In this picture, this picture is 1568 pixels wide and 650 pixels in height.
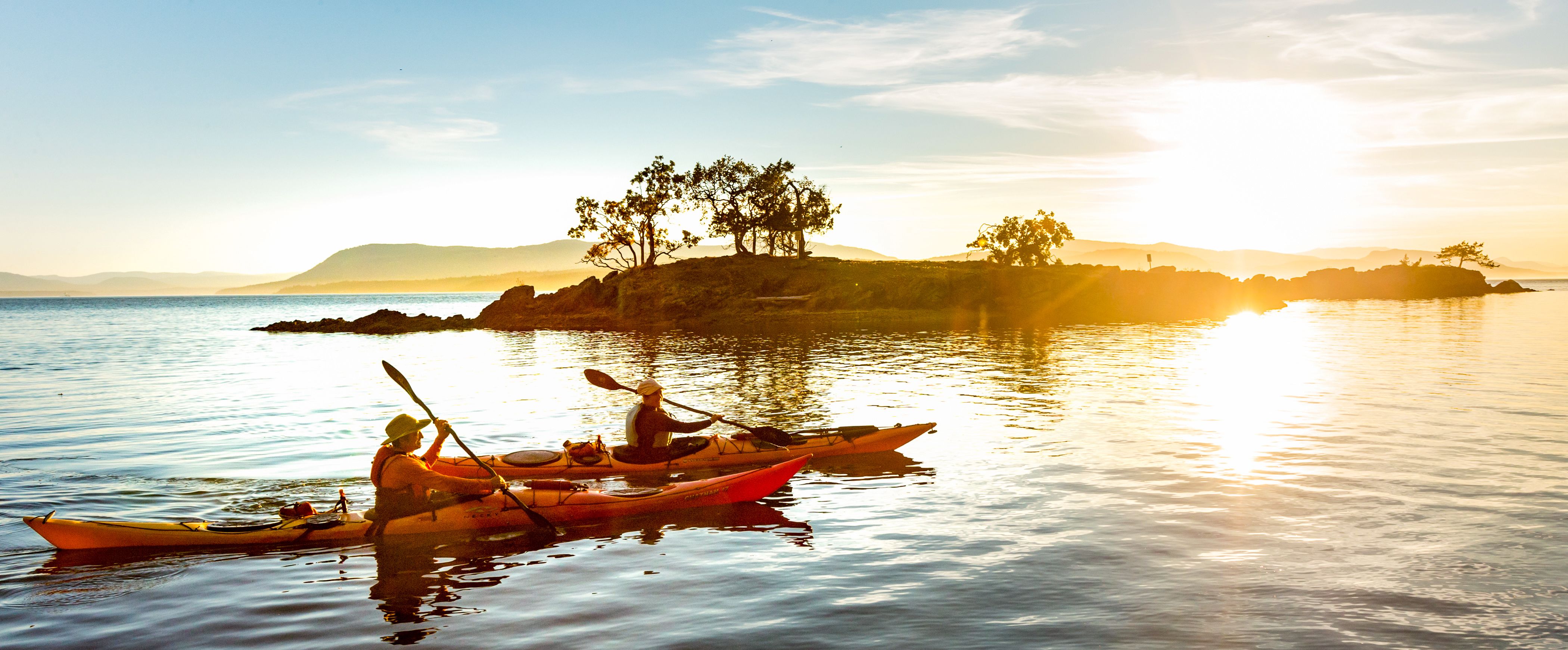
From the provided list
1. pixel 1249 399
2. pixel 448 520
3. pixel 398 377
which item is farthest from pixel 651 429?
pixel 1249 399

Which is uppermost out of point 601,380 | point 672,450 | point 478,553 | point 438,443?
point 601,380

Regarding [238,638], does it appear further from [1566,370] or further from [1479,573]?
[1566,370]

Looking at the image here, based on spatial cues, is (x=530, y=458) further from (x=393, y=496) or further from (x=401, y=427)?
(x=401, y=427)

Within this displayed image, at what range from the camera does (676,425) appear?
1503cm

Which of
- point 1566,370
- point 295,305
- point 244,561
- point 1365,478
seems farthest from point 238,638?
point 295,305

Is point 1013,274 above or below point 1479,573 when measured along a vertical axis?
above

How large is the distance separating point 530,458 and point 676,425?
2.54 meters

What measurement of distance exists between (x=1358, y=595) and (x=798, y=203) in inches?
2846

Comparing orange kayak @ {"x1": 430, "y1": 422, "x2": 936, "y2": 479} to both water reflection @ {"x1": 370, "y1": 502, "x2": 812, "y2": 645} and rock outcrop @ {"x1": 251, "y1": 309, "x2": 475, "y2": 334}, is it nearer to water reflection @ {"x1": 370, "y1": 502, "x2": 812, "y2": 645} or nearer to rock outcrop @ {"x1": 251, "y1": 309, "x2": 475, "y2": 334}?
water reflection @ {"x1": 370, "y1": 502, "x2": 812, "y2": 645}

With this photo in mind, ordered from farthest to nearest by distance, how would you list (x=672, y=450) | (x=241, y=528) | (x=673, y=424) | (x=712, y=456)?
(x=712, y=456) → (x=672, y=450) → (x=673, y=424) → (x=241, y=528)

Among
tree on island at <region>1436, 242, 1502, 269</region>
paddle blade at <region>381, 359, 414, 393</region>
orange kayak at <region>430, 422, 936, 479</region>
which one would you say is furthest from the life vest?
tree on island at <region>1436, 242, 1502, 269</region>

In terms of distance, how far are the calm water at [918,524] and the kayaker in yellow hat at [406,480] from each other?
0.48m

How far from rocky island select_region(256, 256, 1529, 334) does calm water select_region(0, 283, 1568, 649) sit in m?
35.3

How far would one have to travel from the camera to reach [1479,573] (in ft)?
30.8
